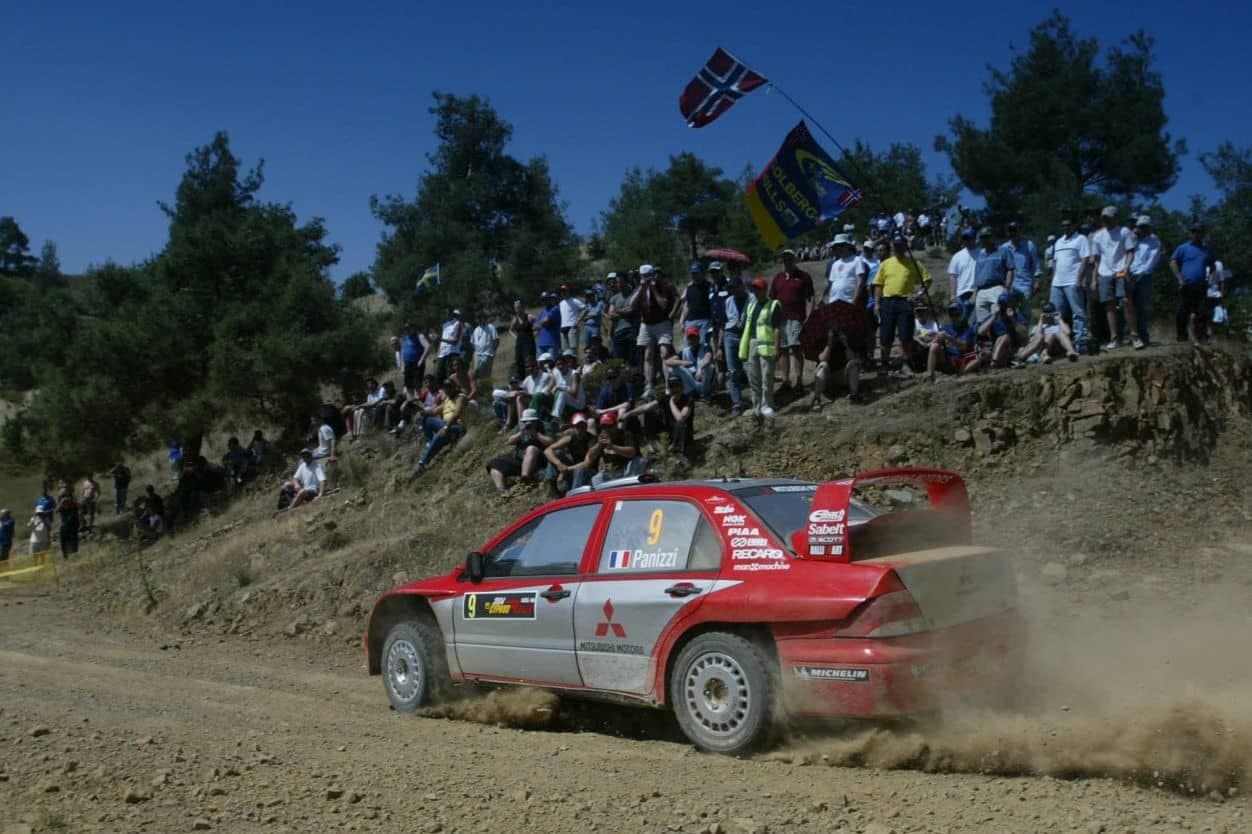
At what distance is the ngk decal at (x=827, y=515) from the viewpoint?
5.77 metres

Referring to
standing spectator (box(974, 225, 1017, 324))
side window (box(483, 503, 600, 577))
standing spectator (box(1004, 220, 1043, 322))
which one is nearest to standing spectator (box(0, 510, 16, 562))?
side window (box(483, 503, 600, 577))

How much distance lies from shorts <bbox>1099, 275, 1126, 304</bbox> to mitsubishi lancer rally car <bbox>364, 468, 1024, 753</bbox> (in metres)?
6.64

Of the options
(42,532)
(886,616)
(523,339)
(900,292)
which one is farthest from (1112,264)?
(42,532)

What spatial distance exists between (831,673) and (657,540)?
147 centimetres

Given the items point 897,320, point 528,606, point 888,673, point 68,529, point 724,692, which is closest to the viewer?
point 888,673

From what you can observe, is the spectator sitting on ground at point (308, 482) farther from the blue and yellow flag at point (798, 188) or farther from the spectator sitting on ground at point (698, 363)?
the blue and yellow flag at point (798, 188)

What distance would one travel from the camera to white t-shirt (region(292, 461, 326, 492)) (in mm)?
18969

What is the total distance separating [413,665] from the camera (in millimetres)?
7879

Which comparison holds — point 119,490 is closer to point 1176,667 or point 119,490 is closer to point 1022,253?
point 1022,253

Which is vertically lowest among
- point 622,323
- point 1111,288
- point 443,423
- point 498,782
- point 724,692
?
point 498,782

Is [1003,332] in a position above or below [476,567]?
above

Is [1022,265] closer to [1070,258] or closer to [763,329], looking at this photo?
[1070,258]

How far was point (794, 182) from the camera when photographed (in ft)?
46.9

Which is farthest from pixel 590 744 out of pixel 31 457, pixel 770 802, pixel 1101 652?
pixel 31 457
